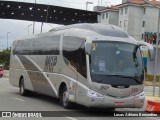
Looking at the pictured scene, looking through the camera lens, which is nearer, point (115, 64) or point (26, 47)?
point (115, 64)

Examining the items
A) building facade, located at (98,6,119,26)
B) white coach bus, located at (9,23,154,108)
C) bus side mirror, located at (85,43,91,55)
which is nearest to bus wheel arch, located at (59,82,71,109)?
white coach bus, located at (9,23,154,108)

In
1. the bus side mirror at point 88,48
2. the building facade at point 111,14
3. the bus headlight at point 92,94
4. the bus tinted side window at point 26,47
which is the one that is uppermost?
the building facade at point 111,14

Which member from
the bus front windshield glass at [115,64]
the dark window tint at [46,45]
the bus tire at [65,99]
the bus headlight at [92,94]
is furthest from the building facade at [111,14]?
the bus headlight at [92,94]

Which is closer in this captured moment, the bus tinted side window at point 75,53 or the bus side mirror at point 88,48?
the bus side mirror at point 88,48

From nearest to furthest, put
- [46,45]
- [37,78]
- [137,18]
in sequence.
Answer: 1. [46,45]
2. [37,78]
3. [137,18]

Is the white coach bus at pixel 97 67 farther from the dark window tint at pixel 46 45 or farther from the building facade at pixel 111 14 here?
the building facade at pixel 111 14

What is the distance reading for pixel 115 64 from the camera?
15.5 meters

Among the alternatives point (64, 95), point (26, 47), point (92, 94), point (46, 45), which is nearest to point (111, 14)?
point (26, 47)

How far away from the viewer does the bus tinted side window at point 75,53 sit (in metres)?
15.9

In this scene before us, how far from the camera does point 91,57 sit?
50.8 ft

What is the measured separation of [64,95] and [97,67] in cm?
248

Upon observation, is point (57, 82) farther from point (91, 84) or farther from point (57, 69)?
point (91, 84)

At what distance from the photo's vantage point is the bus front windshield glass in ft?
50.1

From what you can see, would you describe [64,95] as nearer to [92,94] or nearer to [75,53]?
[75,53]
